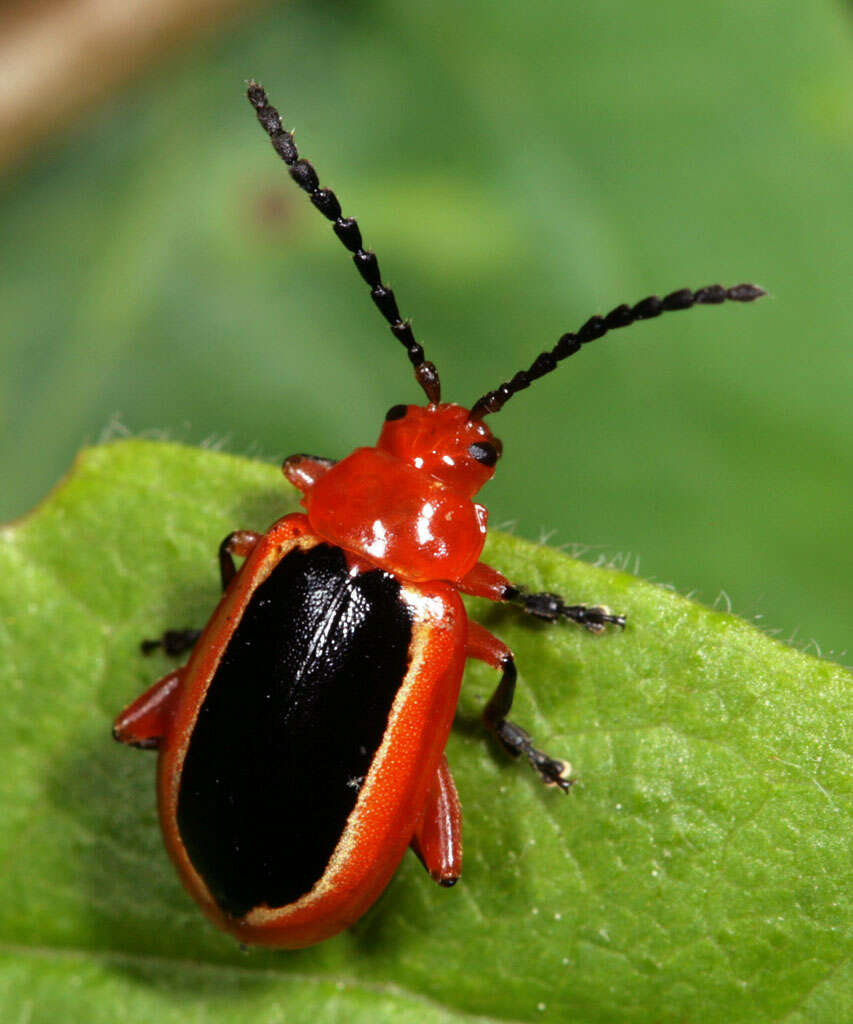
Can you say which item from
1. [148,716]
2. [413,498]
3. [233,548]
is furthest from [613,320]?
[148,716]

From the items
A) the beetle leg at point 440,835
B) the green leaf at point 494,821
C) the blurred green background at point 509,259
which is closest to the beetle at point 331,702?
the beetle leg at point 440,835

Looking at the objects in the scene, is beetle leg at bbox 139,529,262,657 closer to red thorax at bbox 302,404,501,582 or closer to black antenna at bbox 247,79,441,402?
red thorax at bbox 302,404,501,582

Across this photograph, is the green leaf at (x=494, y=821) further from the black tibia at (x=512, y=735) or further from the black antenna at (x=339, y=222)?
the black antenna at (x=339, y=222)

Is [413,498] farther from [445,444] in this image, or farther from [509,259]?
[509,259]

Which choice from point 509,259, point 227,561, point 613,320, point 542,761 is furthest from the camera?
point 509,259

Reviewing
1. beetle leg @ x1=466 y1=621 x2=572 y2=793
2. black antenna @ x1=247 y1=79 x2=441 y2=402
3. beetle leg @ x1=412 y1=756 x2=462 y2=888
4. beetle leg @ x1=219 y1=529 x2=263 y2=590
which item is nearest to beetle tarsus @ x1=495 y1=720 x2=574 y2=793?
beetle leg @ x1=466 y1=621 x2=572 y2=793

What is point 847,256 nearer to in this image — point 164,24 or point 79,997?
point 164,24
